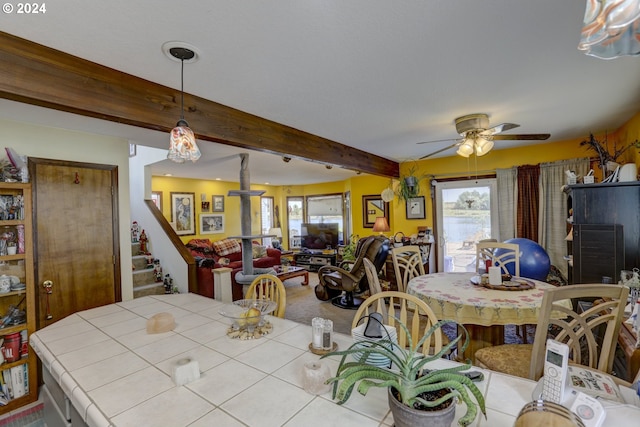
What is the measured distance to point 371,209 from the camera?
6688 millimetres

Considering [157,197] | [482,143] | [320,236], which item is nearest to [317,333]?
[482,143]

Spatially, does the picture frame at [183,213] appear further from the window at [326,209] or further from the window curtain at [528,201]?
the window curtain at [528,201]

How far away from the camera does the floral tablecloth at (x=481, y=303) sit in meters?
2.01

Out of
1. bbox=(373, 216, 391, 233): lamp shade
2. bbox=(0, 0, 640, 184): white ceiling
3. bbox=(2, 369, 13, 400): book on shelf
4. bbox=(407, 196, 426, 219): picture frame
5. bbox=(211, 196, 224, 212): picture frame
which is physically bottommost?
bbox=(2, 369, 13, 400): book on shelf

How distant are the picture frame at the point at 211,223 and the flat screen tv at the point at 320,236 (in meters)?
2.19

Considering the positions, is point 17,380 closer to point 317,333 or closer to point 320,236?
point 317,333

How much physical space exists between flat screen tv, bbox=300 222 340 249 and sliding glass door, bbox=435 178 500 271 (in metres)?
2.92

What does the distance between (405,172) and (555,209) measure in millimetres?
2338

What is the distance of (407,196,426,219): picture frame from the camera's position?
5367 millimetres

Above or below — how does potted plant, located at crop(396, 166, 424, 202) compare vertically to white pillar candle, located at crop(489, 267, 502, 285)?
above

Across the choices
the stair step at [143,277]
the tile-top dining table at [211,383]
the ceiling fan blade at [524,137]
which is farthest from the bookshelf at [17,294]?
the ceiling fan blade at [524,137]

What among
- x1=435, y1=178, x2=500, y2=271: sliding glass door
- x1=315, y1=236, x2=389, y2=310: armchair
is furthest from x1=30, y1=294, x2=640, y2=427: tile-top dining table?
x1=435, y1=178, x2=500, y2=271: sliding glass door

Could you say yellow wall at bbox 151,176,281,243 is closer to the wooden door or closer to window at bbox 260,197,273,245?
window at bbox 260,197,273,245

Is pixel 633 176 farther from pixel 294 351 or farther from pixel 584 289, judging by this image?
pixel 294 351
